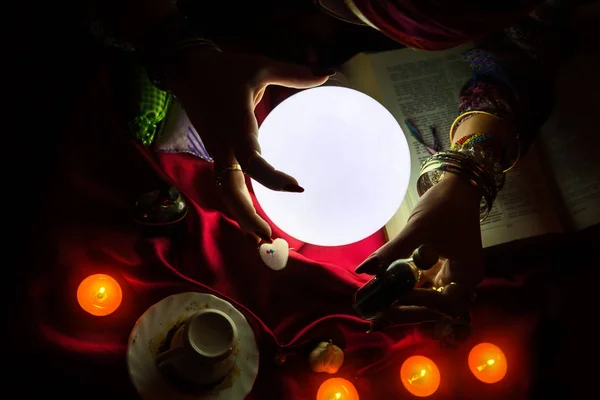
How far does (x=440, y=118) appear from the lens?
3.56 ft

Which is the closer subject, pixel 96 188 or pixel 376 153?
pixel 376 153

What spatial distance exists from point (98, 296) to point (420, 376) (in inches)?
23.0

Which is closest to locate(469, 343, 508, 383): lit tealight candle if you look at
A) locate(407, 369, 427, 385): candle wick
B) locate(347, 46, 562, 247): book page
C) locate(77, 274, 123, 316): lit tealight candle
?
locate(407, 369, 427, 385): candle wick

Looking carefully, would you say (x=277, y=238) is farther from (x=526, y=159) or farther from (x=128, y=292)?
(x=526, y=159)

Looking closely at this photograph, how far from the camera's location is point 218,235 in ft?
3.00

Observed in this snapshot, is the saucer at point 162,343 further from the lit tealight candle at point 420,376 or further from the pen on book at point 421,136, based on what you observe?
the pen on book at point 421,136

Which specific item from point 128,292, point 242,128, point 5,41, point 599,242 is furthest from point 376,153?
point 5,41

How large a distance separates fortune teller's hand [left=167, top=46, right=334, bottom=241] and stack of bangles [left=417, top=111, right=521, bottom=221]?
0.27m

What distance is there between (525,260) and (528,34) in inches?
17.9

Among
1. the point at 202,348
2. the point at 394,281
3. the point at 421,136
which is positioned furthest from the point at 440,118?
the point at 202,348

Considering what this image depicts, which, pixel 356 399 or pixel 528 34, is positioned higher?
pixel 528 34

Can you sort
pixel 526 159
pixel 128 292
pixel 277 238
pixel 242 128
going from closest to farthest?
→ pixel 242 128, pixel 128 292, pixel 277 238, pixel 526 159

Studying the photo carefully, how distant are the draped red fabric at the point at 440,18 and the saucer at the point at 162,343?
1.67 feet

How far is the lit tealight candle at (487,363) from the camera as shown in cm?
87
